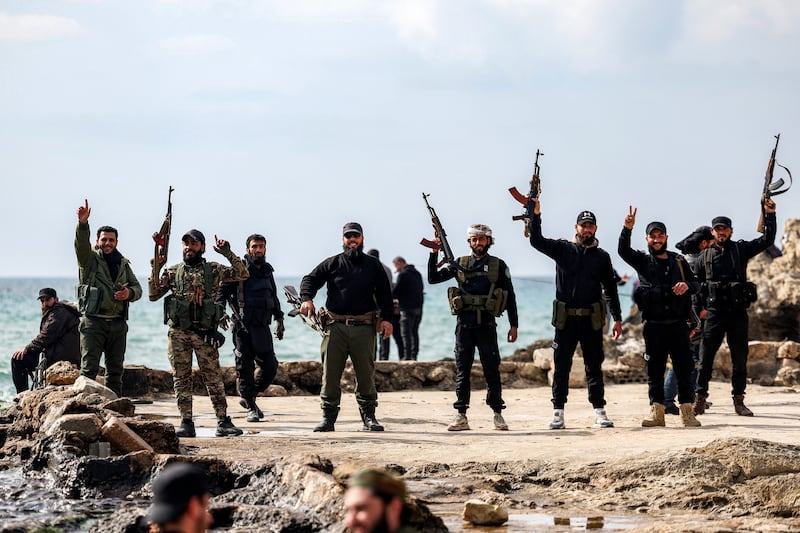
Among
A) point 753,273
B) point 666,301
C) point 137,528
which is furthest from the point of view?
point 753,273

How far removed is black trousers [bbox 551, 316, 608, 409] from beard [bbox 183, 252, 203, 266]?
328cm

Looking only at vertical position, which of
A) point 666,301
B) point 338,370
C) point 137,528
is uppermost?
point 666,301

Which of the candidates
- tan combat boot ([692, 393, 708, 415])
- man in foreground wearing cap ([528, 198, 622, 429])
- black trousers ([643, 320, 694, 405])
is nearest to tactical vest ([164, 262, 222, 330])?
man in foreground wearing cap ([528, 198, 622, 429])

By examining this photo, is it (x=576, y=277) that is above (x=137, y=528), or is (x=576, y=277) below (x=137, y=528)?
above

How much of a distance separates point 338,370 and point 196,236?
1.76 meters

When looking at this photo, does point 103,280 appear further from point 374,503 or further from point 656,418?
point 374,503

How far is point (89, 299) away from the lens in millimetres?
10703

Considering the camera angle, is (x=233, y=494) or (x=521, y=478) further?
(x=521, y=478)

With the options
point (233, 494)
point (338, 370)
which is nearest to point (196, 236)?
point (338, 370)

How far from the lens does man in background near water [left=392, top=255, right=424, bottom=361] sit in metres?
18.2

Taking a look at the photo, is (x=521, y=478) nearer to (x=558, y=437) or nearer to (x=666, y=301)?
(x=558, y=437)

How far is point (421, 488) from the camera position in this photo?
24.8 feet

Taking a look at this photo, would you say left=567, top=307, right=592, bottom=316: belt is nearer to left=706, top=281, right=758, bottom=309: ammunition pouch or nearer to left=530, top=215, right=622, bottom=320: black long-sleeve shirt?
left=530, top=215, right=622, bottom=320: black long-sleeve shirt

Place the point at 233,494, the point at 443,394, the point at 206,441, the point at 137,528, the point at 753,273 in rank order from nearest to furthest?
the point at 137,528, the point at 233,494, the point at 206,441, the point at 443,394, the point at 753,273
